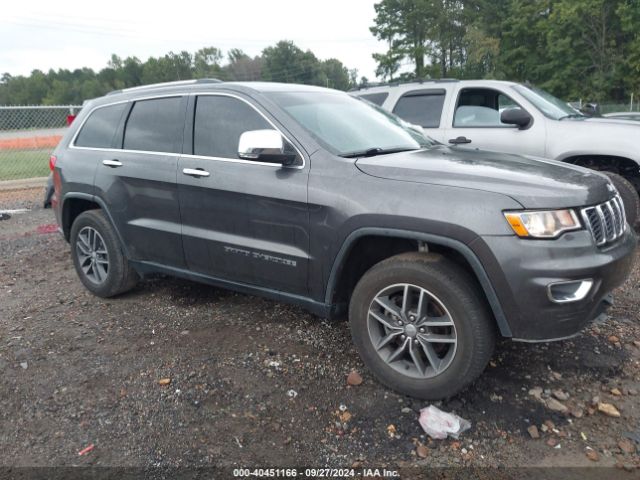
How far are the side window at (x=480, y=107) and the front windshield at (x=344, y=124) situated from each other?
287 cm

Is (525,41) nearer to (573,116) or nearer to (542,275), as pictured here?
(573,116)

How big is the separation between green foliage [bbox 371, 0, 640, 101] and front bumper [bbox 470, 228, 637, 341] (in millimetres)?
39247

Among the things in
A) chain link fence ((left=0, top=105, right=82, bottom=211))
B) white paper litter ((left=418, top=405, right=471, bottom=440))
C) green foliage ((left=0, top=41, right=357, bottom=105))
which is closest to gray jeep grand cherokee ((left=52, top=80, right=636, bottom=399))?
white paper litter ((left=418, top=405, right=471, bottom=440))

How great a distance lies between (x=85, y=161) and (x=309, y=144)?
236cm

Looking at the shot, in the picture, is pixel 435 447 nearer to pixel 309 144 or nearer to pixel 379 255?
pixel 379 255

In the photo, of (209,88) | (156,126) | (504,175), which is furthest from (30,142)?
(504,175)

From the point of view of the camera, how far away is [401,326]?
9.71ft

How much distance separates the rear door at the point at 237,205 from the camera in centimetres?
324

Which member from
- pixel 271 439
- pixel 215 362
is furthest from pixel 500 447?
pixel 215 362

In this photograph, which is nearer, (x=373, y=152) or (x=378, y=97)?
(x=373, y=152)

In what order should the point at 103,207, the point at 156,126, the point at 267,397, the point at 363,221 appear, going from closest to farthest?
the point at 363,221, the point at 267,397, the point at 156,126, the point at 103,207

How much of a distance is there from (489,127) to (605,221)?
3.88 meters

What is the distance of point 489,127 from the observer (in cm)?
643

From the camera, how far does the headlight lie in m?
2.54
